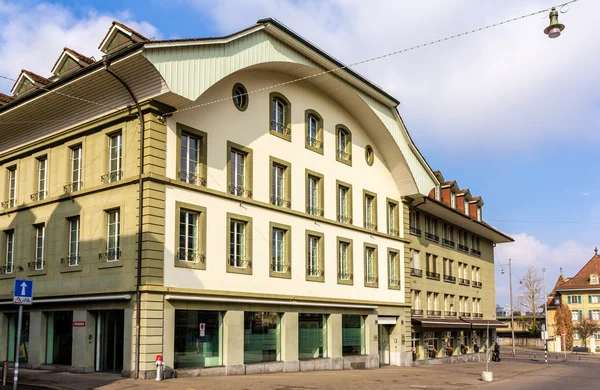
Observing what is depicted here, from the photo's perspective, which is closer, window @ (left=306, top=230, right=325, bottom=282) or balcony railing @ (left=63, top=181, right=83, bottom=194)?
balcony railing @ (left=63, top=181, right=83, bottom=194)

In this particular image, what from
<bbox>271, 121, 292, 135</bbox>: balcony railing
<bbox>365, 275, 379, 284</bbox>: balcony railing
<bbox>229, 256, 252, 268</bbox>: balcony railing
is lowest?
<bbox>365, 275, 379, 284</bbox>: balcony railing

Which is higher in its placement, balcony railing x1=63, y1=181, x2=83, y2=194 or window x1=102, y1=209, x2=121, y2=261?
balcony railing x1=63, y1=181, x2=83, y2=194

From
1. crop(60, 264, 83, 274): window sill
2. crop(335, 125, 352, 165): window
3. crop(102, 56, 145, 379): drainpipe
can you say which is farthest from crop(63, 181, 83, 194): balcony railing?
crop(335, 125, 352, 165): window

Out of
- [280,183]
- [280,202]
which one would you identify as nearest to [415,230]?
[280,183]

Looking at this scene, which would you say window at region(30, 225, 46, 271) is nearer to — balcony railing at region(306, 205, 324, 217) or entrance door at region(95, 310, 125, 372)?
entrance door at region(95, 310, 125, 372)

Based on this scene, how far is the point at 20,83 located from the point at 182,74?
9.44 metres

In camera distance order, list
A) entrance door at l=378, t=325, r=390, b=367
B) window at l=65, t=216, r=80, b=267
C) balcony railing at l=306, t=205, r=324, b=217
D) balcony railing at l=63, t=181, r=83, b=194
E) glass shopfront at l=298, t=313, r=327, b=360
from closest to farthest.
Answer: window at l=65, t=216, r=80, b=267, balcony railing at l=63, t=181, r=83, b=194, glass shopfront at l=298, t=313, r=327, b=360, balcony railing at l=306, t=205, r=324, b=217, entrance door at l=378, t=325, r=390, b=367

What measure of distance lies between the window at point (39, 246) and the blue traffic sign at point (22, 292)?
10962 mm

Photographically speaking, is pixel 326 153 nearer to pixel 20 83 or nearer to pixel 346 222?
pixel 346 222

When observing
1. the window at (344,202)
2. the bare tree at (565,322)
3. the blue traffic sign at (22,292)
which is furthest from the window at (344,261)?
the bare tree at (565,322)

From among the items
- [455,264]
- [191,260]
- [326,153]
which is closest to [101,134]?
[191,260]

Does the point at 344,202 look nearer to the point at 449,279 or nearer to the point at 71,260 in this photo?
the point at 71,260

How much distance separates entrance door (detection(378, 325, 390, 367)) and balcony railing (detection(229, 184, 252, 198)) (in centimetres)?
1502

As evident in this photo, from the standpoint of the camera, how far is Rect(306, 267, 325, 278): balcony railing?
108 feet
